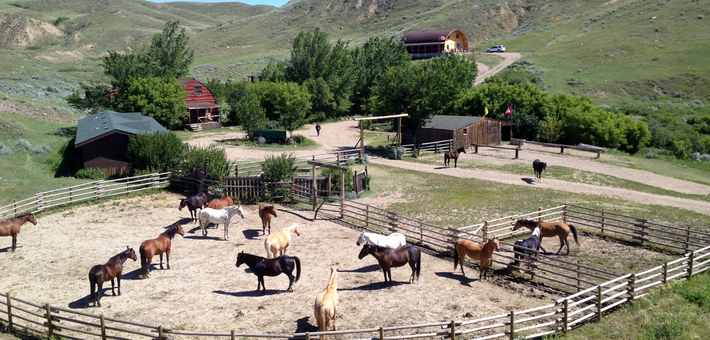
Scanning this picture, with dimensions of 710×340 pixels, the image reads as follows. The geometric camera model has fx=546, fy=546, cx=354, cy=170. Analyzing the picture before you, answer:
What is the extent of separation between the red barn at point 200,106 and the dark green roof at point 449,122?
71.0 feet

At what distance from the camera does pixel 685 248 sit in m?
17.6

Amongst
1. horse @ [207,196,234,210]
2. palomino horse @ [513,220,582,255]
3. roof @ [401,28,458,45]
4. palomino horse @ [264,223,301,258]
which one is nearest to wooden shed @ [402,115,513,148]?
horse @ [207,196,234,210]

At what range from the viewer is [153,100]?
4462cm

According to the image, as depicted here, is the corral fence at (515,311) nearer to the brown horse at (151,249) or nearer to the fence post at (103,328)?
the fence post at (103,328)

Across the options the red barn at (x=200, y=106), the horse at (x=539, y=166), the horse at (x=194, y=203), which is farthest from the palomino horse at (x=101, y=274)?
the red barn at (x=200, y=106)

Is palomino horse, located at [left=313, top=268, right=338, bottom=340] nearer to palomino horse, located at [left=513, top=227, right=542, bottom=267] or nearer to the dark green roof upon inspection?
palomino horse, located at [left=513, top=227, right=542, bottom=267]

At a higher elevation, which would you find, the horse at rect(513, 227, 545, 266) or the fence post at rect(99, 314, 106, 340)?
the horse at rect(513, 227, 545, 266)

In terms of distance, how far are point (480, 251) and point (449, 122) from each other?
29.2 meters

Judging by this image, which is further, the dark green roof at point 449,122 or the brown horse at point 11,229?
the dark green roof at point 449,122

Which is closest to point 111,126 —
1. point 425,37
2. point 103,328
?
point 103,328

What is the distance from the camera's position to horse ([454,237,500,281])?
14.9 meters

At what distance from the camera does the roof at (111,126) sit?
29781mm

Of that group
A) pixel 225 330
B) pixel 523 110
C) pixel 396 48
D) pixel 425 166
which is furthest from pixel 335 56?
pixel 225 330

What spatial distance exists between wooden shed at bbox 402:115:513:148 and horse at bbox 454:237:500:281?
1062 inches
